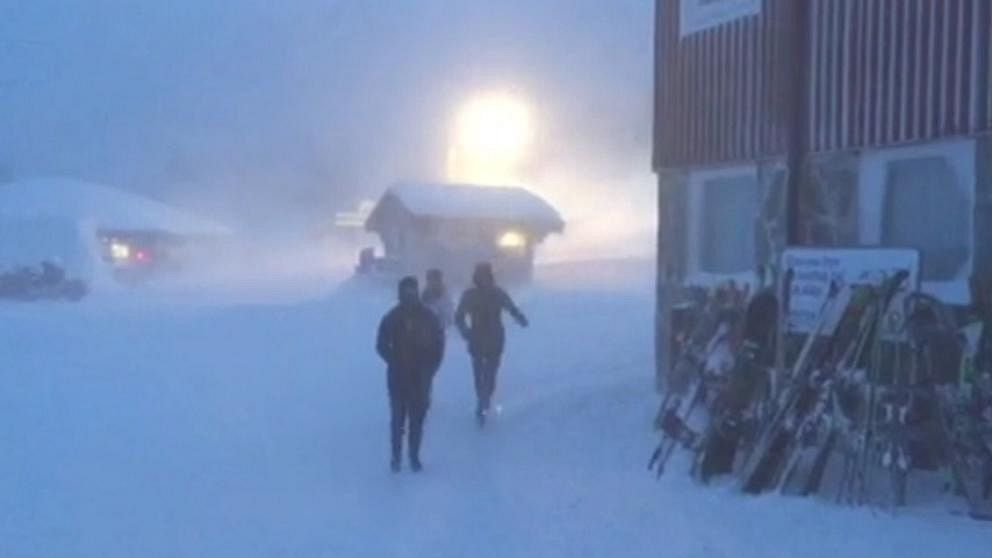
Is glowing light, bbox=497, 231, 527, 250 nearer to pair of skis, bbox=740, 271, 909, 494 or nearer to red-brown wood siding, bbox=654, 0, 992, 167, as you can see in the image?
red-brown wood siding, bbox=654, 0, 992, 167

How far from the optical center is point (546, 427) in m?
11.6

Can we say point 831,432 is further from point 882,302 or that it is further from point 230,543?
point 230,543

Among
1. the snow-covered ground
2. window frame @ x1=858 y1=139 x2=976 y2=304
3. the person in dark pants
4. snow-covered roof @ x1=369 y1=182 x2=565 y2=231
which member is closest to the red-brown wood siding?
window frame @ x1=858 y1=139 x2=976 y2=304

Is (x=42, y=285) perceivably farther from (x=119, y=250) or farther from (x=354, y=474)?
(x=354, y=474)

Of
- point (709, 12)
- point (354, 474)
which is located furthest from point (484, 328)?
point (709, 12)

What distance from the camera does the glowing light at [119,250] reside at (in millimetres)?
51219

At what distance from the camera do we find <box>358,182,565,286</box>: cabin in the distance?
3606 cm

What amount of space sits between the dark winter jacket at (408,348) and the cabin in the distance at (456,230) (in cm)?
2538

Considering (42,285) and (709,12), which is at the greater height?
(709,12)

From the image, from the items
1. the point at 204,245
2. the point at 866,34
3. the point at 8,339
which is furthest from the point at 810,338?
the point at 204,245

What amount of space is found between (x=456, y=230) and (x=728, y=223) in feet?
78.9

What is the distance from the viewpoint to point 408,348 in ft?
32.5

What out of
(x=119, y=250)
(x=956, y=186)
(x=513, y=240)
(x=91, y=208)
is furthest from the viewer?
(x=91, y=208)

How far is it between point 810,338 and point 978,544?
230cm
